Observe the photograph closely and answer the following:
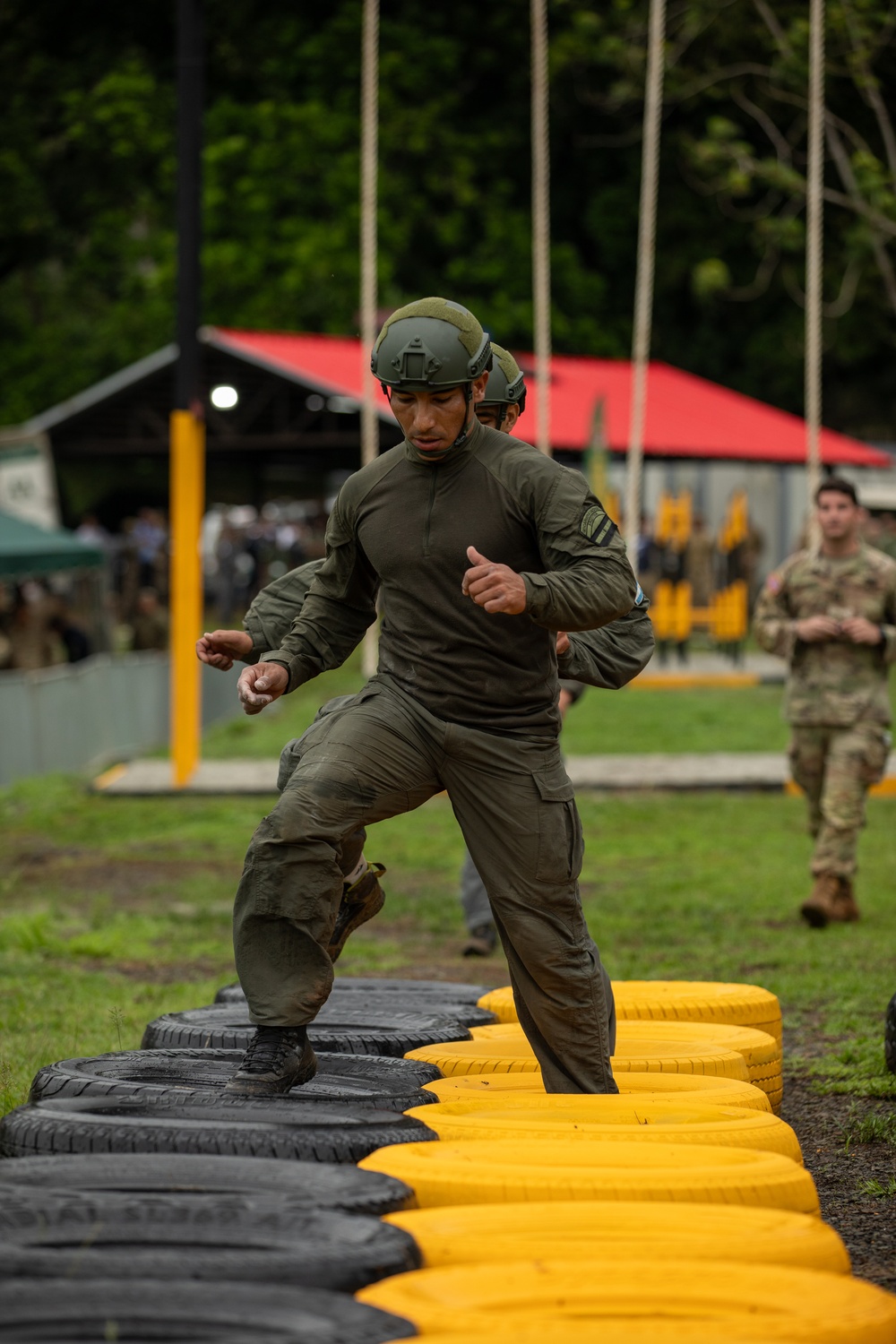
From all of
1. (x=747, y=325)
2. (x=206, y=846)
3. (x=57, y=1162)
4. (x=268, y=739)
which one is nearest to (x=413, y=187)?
(x=747, y=325)

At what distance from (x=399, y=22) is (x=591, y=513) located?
37.4m

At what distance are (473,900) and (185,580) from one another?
6.94m

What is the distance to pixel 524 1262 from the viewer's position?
3.46m

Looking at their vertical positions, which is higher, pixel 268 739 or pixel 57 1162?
pixel 57 1162

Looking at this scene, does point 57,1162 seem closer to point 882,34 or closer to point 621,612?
point 621,612

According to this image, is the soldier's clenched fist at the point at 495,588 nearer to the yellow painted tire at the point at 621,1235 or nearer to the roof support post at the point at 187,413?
the yellow painted tire at the point at 621,1235

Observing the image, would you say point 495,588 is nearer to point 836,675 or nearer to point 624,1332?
point 624,1332

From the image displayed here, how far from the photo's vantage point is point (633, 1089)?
5.19 m

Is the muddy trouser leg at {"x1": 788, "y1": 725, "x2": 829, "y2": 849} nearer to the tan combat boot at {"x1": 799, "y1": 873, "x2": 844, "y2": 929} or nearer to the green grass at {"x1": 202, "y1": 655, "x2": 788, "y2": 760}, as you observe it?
the tan combat boot at {"x1": 799, "y1": 873, "x2": 844, "y2": 929}

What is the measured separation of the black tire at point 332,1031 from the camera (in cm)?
570

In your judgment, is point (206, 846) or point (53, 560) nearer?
point (206, 846)

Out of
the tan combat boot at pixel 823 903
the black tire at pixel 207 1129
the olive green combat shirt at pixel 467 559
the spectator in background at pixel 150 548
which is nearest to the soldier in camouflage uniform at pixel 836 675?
the tan combat boot at pixel 823 903

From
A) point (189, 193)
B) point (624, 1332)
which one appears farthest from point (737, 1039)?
point (189, 193)

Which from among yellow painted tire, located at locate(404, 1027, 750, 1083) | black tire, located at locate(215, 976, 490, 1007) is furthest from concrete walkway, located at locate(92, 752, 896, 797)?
yellow painted tire, located at locate(404, 1027, 750, 1083)
